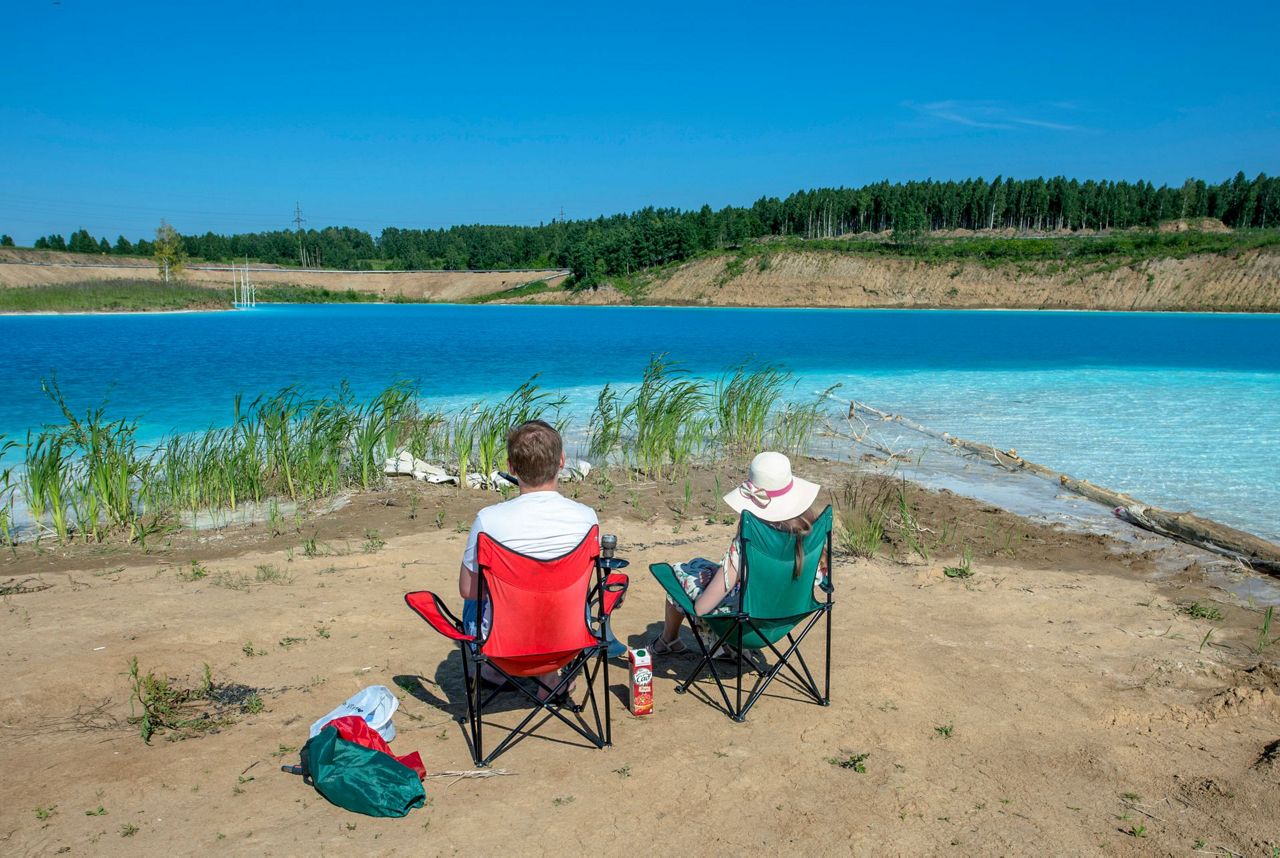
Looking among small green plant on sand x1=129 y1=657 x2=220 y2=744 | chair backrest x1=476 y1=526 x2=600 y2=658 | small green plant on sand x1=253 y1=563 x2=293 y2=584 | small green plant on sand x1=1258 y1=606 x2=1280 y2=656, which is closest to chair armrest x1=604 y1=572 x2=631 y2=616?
chair backrest x1=476 y1=526 x2=600 y2=658

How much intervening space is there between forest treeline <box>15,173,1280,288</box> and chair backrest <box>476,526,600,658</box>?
88522 millimetres

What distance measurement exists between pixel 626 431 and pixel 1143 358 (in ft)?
77.5

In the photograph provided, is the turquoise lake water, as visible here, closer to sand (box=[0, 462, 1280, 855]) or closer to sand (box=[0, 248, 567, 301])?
sand (box=[0, 462, 1280, 855])

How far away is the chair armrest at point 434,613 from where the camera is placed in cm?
357

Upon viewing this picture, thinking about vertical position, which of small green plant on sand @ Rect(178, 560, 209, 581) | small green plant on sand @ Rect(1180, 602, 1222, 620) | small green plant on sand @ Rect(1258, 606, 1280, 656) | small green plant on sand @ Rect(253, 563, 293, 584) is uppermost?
small green plant on sand @ Rect(1258, 606, 1280, 656)

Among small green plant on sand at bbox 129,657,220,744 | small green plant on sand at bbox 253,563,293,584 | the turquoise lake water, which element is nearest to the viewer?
small green plant on sand at bbox 129,657,220,744

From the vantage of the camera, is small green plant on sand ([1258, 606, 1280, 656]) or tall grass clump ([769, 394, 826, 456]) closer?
small green plant on sand ([1258, 606, 1280, 656])

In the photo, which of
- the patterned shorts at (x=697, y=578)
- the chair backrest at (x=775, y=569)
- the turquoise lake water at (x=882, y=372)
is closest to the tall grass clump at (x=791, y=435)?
the turquoise lake water at (x=882, y=372)

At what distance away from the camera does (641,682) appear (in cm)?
396

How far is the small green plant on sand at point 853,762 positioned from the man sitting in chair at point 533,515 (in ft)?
4.54

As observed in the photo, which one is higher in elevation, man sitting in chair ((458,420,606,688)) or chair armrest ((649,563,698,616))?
man sitting in chair ((458,420,606,688))

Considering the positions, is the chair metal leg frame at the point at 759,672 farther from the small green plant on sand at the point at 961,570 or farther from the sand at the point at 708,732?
the small green plant on sand at the point at 961,570

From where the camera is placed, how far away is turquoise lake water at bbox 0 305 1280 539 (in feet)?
39.9

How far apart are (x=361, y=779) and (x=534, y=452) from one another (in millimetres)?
1376
